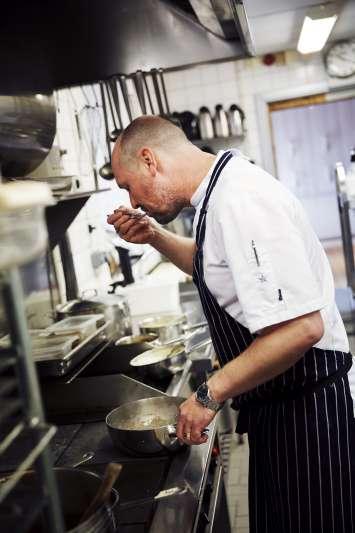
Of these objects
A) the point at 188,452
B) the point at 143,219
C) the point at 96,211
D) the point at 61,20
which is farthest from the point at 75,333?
the point at 96,211

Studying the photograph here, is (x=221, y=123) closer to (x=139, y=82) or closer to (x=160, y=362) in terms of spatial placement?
(x=139, y=82)

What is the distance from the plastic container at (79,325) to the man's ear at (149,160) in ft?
2.83

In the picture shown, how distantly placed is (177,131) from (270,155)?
4.90m

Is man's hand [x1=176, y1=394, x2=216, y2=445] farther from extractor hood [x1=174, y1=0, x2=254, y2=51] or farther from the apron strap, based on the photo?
extractor hood [x1=174, y1=0, x2=254, y2=51]

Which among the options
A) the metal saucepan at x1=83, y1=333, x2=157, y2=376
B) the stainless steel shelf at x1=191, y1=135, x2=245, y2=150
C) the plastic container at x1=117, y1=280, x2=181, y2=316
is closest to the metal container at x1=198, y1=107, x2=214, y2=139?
the stainless steel shelf at x1=191, y1=135, x2=245, y2=150

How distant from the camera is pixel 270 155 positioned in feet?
20.7

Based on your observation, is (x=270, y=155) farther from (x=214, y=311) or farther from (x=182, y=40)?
(x=214, y=311)

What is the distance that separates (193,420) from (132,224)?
0.75m

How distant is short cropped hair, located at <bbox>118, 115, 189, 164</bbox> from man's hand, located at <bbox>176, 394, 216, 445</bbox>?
699mm

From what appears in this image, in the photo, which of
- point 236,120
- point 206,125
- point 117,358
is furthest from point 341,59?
point 117,358

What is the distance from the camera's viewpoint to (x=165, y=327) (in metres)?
2.68

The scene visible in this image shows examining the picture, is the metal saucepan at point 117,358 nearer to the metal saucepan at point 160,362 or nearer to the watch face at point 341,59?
the metal saucepan at point 160,362

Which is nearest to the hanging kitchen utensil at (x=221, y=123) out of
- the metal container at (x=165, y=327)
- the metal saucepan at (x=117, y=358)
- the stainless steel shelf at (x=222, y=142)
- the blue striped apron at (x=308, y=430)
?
the stainless steel shelf at (x=222, y=142)

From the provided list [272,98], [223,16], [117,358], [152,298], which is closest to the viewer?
[223,16]
